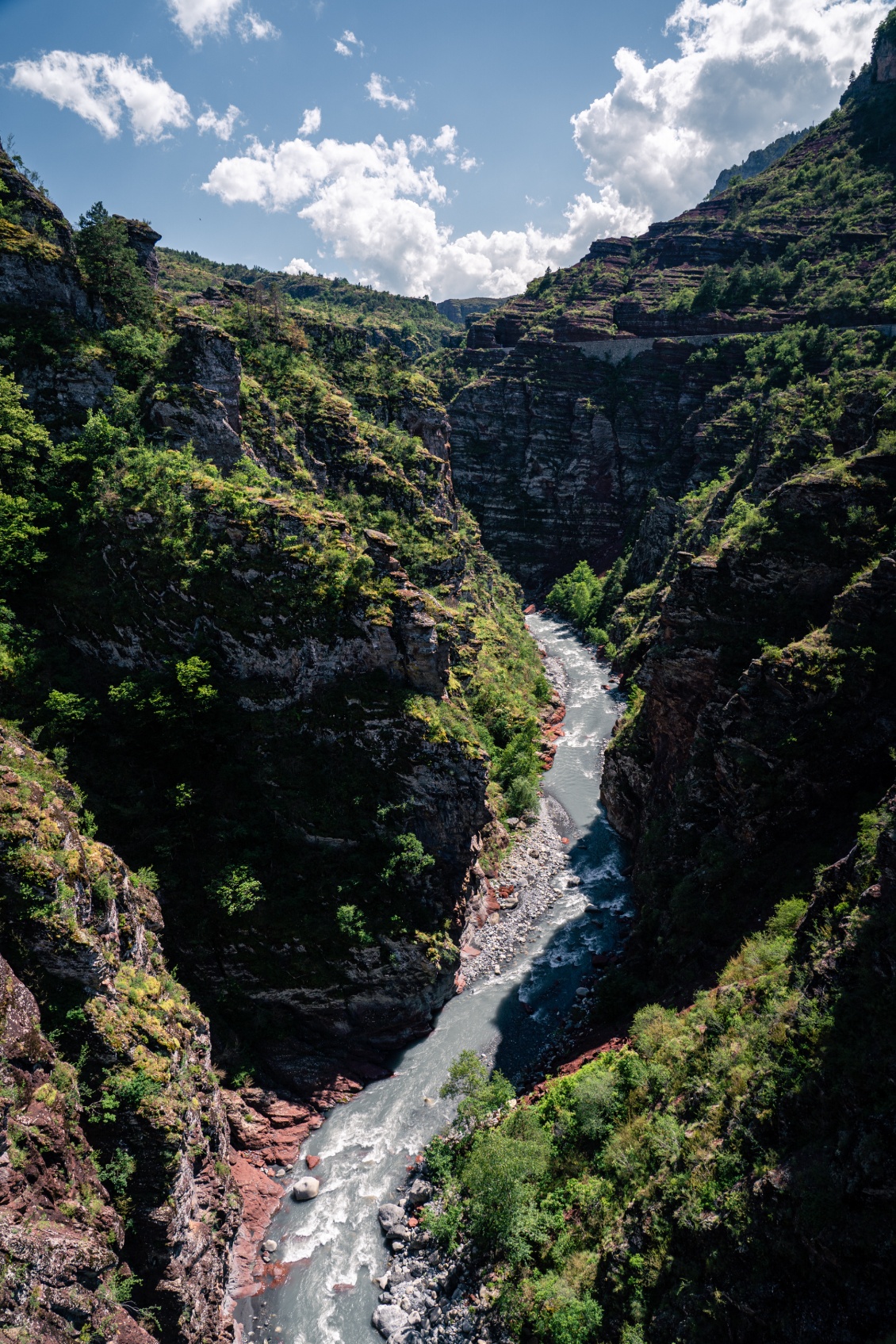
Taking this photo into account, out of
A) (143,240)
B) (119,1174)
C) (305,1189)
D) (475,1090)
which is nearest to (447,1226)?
(475,1090)

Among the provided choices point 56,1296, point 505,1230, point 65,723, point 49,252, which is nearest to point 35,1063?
point 56,1296

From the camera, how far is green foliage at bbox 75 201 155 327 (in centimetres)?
4097

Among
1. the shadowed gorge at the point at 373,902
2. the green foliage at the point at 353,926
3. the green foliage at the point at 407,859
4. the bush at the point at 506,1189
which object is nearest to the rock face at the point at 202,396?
the shadowed gorge at the point at 373,902

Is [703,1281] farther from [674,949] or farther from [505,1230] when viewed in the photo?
[674,949]

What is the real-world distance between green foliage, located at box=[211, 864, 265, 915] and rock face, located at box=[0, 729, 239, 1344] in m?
4.58

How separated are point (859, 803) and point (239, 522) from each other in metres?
33.2

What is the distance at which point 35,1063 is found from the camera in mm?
19109

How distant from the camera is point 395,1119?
30312 millimetres

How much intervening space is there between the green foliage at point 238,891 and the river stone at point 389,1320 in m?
16.5

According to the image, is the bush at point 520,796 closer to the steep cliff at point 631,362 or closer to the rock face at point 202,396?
the rock face at point 202,396

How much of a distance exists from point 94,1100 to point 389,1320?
14159 millimetres

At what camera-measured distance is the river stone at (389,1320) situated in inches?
898

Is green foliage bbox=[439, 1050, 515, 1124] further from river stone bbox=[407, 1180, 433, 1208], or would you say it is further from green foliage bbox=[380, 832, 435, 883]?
green foliage bbox=[380, 832, 435, 883]

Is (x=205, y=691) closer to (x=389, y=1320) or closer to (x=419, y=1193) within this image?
(x=419, y=1193)
